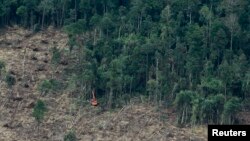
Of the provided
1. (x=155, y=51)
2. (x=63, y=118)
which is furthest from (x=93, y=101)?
(x=155, y=51)

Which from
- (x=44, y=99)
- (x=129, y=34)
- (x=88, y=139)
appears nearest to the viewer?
(x=88, y=139)

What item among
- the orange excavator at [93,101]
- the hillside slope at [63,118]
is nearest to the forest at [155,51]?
the orange excavator at [93,101]

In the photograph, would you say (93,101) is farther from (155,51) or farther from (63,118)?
(155,51)

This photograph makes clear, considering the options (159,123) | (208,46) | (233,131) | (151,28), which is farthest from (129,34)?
(233,131)

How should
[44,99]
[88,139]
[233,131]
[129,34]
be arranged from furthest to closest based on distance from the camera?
1. [129,34]
2. [44,99]
3. [88,139]
4. [233,131]

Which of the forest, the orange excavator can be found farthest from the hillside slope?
the forest

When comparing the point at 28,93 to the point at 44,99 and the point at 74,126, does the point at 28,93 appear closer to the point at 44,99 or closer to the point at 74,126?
the point at 44,99
